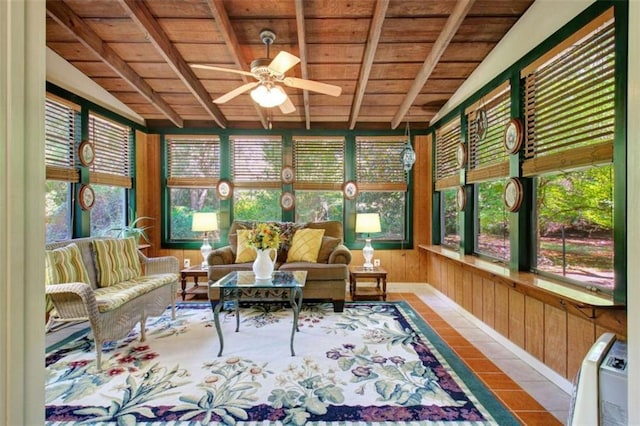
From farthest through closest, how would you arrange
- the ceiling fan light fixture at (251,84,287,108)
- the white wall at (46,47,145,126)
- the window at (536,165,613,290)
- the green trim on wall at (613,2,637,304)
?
the white wall at (46,47,145,126), the ceiling fan light fixture at (251,84,287,108), the window at (536,165,613,290), the green trim on wall at (613,2,637,304)

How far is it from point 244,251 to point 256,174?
4.91 feet

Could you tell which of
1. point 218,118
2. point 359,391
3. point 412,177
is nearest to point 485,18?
point 412,177

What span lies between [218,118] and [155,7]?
6.81ft

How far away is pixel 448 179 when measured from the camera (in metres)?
4.45

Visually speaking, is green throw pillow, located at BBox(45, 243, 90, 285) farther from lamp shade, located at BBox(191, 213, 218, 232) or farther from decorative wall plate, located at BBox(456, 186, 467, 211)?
decorative wall plate, located at BBox(456, 186, 467, 211)

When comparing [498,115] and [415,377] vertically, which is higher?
[498,115]

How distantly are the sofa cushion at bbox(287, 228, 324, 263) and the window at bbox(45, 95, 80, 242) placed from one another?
2.71 m

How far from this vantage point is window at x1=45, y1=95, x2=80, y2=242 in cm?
351

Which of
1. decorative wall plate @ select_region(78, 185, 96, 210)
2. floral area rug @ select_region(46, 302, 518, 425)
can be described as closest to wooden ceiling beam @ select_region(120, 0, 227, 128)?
decorative wall plate @ select_region(78, 185, 96, 210)

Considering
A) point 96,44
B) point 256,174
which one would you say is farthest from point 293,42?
point 256,174

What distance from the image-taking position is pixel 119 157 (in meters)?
4.68

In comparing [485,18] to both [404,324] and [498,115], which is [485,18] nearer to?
[498,115]

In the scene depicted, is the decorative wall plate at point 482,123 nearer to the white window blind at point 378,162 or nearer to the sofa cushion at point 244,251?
the white window blind at point 378,162

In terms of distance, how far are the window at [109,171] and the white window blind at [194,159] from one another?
599mm
